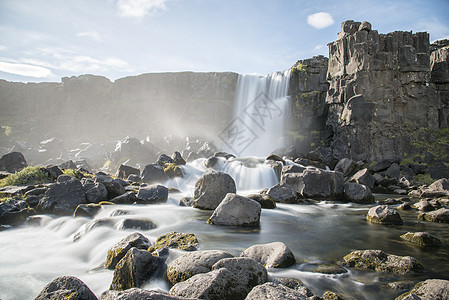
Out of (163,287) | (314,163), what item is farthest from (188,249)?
(314,163)

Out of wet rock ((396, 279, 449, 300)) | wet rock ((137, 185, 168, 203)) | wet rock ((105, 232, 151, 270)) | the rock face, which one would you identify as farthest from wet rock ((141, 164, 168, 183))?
the rock face

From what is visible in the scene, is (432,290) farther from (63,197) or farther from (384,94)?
(384,94)

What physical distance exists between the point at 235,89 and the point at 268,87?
806 cm

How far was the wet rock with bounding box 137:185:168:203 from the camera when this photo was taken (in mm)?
11336

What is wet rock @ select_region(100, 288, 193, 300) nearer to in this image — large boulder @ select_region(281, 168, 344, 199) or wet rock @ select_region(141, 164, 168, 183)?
large boulder @ select_region(281, 168, 344, 199)

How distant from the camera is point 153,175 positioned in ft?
55.1

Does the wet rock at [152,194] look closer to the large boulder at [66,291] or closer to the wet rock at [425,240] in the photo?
the large boulder at [66,291]

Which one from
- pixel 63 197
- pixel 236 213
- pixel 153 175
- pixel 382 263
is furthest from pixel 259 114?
pixel 382 263

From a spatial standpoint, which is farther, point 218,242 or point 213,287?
point 218,242

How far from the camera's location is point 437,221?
915cm

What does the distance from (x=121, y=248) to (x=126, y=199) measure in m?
6.07

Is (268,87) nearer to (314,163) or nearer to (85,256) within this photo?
(314,163)

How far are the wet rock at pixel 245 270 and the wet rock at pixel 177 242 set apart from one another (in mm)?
1859

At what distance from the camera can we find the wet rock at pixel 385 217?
876 centimetres
